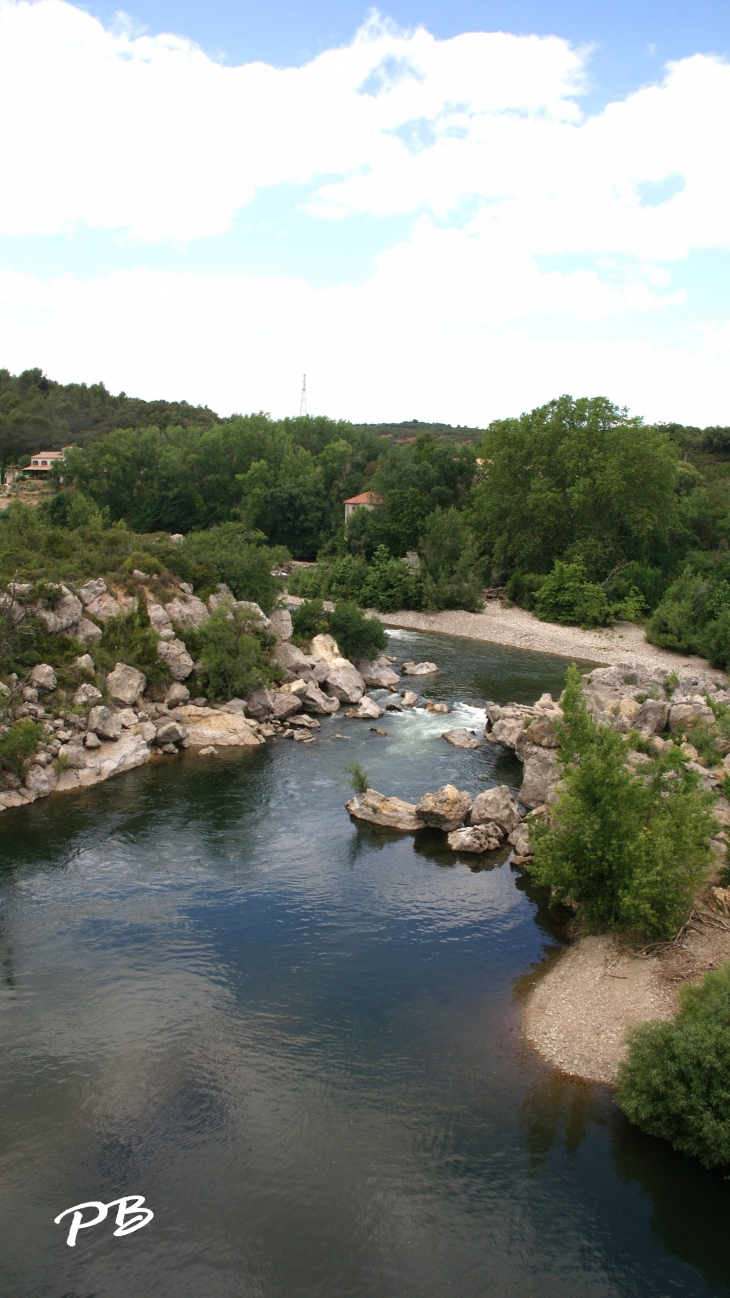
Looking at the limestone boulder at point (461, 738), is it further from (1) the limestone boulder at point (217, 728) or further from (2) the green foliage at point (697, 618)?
(2) the green foliage at point (697, 618)

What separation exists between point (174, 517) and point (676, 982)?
7591 centimetres

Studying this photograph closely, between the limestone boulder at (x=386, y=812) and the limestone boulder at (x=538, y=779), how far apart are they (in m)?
4.13

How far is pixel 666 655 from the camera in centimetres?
5403

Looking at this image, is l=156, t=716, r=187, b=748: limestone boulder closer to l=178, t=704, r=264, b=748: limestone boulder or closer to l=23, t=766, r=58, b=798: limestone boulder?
l=178, t=704, r=264, b=748: limestone boulder

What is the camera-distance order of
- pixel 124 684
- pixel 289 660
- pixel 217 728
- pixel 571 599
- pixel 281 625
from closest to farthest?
pixel 124 684 → pixel 217 728 → pixel 289 660 → pixel 281 625 → pixel 571 599

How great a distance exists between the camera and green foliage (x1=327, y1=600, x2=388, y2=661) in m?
45.6

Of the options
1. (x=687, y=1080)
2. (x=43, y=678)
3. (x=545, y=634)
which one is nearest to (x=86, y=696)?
(x=43, y=678)

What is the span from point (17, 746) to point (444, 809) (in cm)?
1442

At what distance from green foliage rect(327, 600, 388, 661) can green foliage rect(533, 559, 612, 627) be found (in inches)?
800

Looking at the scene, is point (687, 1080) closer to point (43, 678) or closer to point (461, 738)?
point (461, 738)

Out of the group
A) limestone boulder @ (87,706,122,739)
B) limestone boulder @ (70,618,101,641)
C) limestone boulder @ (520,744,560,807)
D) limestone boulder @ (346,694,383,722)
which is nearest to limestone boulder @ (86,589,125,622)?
limestone boulder @ (70,618,101,641)

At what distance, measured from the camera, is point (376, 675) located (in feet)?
148

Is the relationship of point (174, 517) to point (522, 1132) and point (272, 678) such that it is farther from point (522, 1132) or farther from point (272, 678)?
point (522, 1132)

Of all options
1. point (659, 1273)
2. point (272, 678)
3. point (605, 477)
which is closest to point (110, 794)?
point (272, 678)
